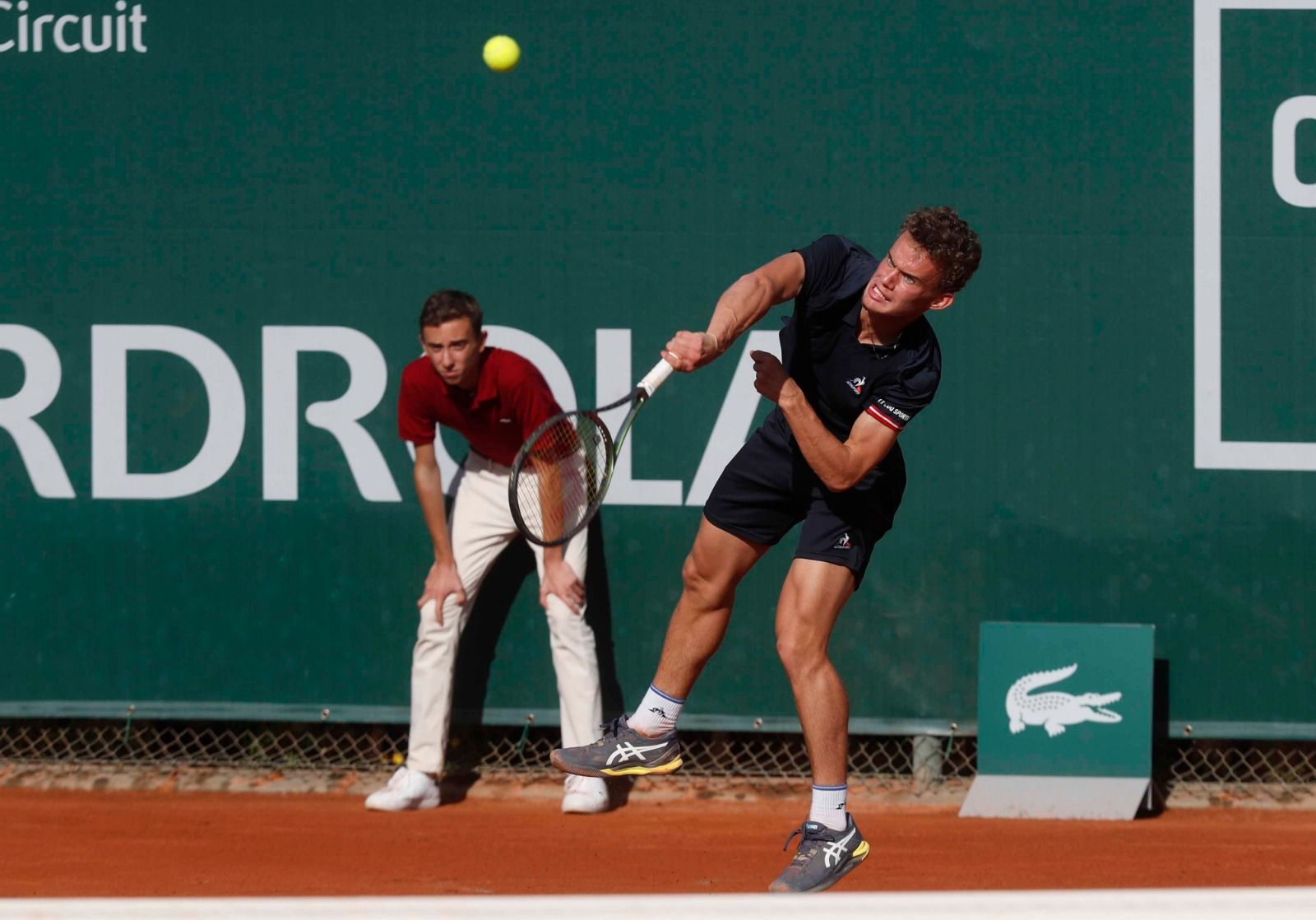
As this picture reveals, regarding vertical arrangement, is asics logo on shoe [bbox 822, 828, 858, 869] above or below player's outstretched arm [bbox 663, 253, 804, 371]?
below

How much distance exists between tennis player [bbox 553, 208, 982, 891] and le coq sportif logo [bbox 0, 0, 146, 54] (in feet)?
10.4

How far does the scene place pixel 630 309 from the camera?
5977 millimetres

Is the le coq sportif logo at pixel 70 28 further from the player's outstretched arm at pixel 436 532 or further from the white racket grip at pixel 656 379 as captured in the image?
the white racket grip at pixel 656 379

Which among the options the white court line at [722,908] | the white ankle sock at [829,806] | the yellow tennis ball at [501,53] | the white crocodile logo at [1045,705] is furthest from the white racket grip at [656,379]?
the white crocodile logo at [1045,705]

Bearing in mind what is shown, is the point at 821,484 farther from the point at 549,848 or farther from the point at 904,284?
the point at 549,848

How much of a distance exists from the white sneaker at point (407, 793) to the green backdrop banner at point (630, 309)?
323 mm

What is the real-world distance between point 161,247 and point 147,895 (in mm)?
2422

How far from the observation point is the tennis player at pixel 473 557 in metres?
5.59

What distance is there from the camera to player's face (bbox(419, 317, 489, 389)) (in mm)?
5430

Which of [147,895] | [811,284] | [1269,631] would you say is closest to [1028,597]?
[1269,631]

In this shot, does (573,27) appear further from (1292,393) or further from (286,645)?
(1292,393)

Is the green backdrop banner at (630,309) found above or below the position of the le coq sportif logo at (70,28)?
below

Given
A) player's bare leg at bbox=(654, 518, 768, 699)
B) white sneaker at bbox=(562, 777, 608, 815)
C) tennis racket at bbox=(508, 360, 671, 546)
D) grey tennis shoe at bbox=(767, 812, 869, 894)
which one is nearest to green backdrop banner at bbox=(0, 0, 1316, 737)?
white sneaker at bbox=(562, 777, 608, 815)

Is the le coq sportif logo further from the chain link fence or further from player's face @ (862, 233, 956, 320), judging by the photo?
player's face @ (862, 233, 956, 320)
